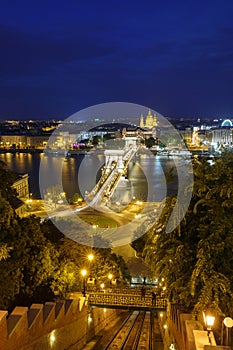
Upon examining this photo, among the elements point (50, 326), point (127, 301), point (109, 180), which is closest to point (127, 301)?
point (127, 301)

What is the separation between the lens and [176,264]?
2.47 metres

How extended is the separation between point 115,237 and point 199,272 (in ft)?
19.5

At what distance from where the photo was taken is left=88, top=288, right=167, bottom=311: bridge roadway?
3773 mm

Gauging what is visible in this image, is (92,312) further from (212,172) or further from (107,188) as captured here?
(107,188)

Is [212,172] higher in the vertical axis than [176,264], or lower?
higher

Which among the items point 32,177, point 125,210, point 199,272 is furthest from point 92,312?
point 32,177

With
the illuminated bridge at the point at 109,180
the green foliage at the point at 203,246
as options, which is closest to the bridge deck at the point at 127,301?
the green foliage at the point at 203,246

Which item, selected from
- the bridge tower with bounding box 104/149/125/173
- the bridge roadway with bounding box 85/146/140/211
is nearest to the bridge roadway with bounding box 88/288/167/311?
the bridge roadway with bounding box 85/146/140/211

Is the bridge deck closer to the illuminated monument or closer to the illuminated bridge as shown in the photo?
the illuminated bridge

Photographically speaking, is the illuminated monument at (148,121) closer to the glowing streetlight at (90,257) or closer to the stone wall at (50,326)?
the glowing streetlight at (90,257)

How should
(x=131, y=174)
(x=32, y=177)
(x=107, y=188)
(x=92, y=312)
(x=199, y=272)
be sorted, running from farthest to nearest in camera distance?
(x=131, y=174) → (x=32, y=177) → (x=107, y=188) → (x=92, y=312) → (x=199, y=272)

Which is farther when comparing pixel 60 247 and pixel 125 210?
pixel 125 210

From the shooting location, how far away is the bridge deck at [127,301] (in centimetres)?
377

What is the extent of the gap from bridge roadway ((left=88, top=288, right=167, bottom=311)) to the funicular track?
252 mm
